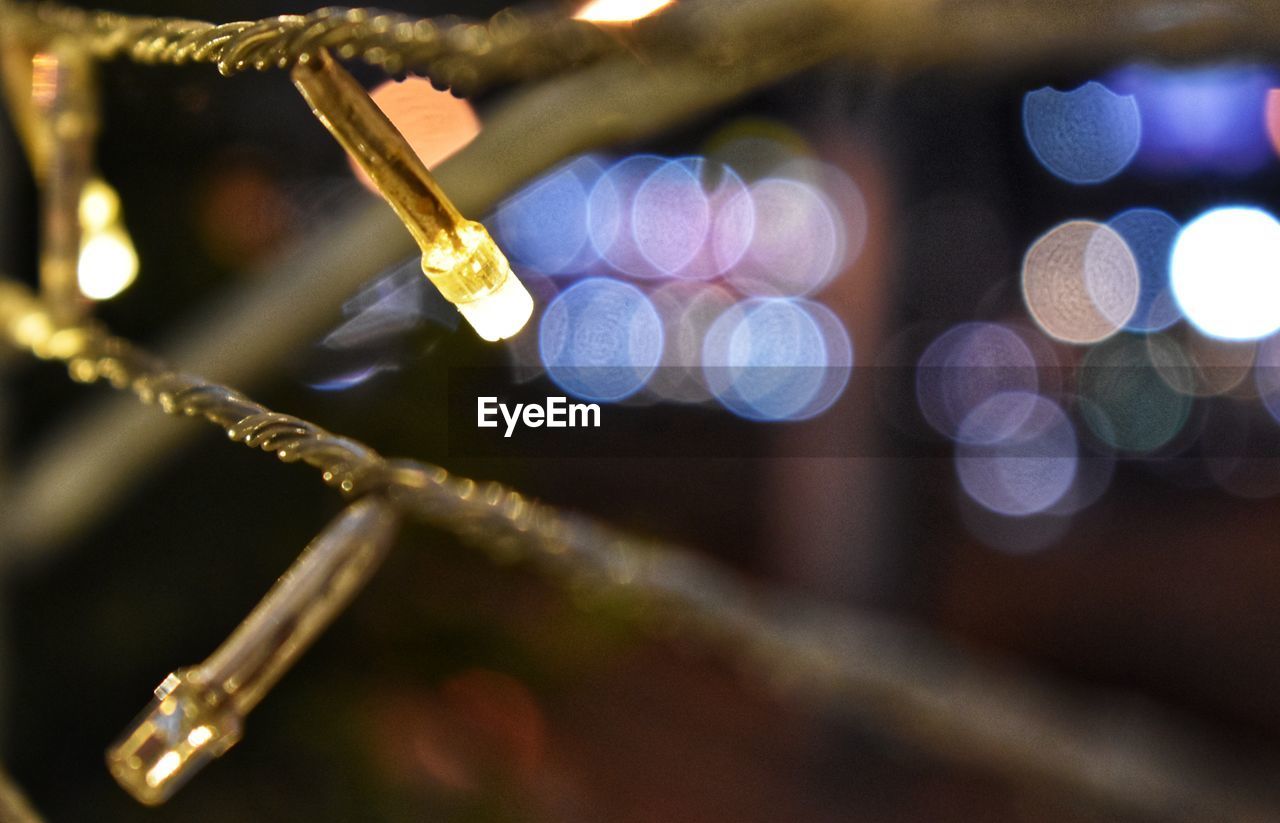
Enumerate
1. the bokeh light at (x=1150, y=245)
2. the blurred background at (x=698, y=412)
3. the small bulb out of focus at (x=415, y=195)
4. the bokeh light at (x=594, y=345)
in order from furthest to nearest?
the bokeh light at (x=1150, y=245)
the blurred background at (x=698, y=412)
the bokeh light at (x=594, y=345)
the small bulb out of focus at (x=415, y=195)

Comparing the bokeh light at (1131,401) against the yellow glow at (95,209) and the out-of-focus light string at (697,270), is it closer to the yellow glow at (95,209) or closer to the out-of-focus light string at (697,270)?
the out-of-focus light string at (697,270)

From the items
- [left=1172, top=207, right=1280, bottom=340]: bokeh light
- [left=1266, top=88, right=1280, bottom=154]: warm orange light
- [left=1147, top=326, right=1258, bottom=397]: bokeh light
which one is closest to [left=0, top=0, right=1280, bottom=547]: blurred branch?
[left=1266, top=88, right=1280, bottom=154]: warm orange light

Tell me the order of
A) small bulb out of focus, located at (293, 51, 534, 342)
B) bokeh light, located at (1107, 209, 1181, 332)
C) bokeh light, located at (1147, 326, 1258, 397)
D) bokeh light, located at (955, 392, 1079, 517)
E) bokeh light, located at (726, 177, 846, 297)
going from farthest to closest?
1. bokeh light, located at (955, 392, 1079, 517)
2. bokeh light, located at (726, 177, 846, 297)
3. bokeh light, located at (1147, 326, 1258, 397)
4. bokeh light, located at (1107, 209, 1181, 332)
5. small bulb out of focus, located at (293, 51, 534, 342)

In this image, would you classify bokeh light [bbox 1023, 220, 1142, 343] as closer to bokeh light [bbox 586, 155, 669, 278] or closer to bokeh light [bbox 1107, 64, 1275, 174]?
bokeh light [bbox 1107, 64, 1275, 174]

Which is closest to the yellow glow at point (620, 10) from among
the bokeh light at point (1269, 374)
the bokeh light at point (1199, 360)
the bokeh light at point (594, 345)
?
the bokeh light at point (594, 345)

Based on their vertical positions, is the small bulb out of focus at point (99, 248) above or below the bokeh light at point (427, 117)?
below

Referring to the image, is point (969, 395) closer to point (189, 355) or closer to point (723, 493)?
point (723, 493)

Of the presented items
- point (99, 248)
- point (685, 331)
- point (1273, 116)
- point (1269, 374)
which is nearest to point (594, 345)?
point (99, 248)
